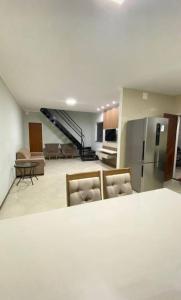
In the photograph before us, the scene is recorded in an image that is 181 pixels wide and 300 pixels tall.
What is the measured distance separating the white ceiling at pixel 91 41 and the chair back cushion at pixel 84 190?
161cm

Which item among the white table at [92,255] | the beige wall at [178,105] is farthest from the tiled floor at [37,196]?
the beige wall at [178,105]

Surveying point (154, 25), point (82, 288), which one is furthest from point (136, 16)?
point (82, 288)

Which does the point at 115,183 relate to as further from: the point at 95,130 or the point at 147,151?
the point at 95,130

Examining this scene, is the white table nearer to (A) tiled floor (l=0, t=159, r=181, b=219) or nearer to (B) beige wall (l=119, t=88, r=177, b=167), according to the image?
(A) tiled floor (l=0, t=159, r=181, b=219)

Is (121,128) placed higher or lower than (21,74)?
lower

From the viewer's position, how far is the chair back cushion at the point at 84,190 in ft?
5.32

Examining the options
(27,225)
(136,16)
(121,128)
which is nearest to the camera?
(27,225)

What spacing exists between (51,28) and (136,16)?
2.91 feet

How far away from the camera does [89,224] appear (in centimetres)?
109

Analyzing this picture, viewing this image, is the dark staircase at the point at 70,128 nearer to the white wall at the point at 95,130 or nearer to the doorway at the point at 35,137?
the white wall at the point at 95,130

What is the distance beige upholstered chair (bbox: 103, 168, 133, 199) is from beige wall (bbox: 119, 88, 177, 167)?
2.20m

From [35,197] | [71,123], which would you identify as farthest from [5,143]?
[71,123]

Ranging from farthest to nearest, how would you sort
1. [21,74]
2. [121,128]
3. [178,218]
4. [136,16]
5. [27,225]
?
Answer: [121,128] < [21,74] < [136,16] < [178,218] < [27,225]

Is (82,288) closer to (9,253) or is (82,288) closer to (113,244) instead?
(113,244)
